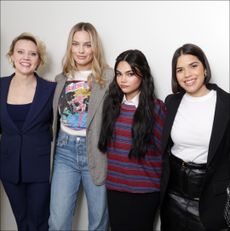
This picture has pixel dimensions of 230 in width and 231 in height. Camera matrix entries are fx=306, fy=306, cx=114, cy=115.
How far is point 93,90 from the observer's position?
6.42ft

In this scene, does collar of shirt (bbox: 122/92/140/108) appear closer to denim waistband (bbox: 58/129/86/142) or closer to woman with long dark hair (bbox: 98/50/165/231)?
woman with long dark hair (bbox: 98/50/165/231)

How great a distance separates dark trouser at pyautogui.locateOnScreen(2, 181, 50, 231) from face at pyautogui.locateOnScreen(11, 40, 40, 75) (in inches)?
30.3

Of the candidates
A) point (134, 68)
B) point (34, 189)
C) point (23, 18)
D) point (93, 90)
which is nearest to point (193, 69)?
point (134, 68)

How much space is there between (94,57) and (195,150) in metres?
0.89

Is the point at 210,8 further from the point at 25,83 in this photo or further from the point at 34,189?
the point at 34,189

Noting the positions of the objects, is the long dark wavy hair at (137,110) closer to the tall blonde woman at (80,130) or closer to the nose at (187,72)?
the tall blonde woman at (80,130)

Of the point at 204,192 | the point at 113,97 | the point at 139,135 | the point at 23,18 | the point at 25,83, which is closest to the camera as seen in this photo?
the point at 204,192

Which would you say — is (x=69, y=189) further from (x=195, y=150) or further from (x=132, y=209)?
(x=195, y=150)

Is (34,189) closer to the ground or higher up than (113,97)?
closer to the ground

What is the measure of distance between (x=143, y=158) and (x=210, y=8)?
1.06 metres

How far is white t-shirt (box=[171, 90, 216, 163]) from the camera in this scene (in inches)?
65.4

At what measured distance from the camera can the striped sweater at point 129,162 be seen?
1808mm

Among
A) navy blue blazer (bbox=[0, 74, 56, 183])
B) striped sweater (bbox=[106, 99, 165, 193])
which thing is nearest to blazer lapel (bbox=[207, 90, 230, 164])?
striped sweater (bbox=[106, 99, 165, 193])

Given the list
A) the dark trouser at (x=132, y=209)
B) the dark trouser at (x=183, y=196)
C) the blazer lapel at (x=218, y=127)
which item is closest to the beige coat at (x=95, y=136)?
the dark trouser at (x=132, y=209)
